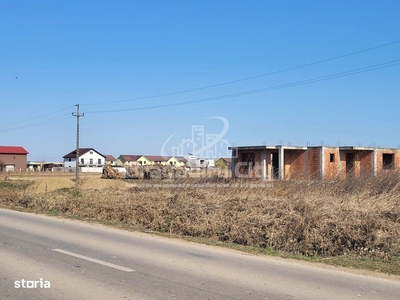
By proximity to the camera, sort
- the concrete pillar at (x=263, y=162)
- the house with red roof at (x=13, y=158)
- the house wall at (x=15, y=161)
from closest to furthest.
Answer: the concrete pillar at (x=263, y=162) → the house with red roof at (x=13, y=158) → the house wall at (x=15, y=161)

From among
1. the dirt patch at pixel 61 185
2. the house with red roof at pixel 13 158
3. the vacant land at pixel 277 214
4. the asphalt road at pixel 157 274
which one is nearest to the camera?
the asphalt road at pixel 157 274

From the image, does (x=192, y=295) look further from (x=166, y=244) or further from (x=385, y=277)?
(x=166, y=244)

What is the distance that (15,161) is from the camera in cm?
10200

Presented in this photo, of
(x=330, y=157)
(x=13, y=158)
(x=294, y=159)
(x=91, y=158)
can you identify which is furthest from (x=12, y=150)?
(x=330, y=157)

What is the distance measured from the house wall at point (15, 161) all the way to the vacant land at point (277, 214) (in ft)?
275

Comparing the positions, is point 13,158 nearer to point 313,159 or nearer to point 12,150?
point 12,150

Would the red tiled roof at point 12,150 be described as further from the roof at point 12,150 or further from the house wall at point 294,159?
the house wall at point 294,159

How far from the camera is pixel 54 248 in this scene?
11266 mm

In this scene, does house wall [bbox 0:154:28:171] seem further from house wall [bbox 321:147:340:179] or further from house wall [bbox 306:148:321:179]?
house wall [bbox 321:147:340:179]

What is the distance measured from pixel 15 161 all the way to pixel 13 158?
78cm

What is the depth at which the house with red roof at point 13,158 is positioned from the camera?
328ft

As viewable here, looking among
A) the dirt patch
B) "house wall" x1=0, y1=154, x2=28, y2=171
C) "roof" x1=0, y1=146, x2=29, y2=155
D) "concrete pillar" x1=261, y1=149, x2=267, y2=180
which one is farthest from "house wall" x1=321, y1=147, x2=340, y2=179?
"roof" x1=0, y1=146, x2=29, y2=155

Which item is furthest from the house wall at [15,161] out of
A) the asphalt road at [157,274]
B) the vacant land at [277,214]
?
the asphalt road at [157,274]

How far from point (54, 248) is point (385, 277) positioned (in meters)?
7.48
